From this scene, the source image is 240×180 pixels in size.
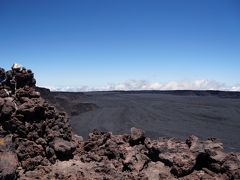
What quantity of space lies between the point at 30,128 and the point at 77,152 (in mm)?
1470

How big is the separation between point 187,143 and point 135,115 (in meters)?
21.2

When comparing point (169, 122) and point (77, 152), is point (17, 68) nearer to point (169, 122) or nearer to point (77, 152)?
point (77, 152)

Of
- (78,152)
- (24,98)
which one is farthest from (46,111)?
(78,152)

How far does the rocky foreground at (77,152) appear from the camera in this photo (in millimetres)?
7043

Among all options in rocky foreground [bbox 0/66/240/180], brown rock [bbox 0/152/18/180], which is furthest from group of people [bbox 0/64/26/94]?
brown rock [bbox 0/152/18/180]

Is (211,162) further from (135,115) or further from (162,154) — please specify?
(135,115)

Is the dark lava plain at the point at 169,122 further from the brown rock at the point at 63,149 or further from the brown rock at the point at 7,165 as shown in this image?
the brown rock at the point at 7,165

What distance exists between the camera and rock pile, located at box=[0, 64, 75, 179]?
7.71 metres

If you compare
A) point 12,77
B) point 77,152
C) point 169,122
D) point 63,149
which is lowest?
point 169,122

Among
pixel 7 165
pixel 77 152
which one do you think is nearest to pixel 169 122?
pixel 77 152

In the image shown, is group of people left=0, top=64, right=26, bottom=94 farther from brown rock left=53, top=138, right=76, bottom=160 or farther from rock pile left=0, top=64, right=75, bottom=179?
brown rock left=53, top=138, right=76, bottom=160

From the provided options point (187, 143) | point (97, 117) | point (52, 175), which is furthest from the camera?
point (97, 117)

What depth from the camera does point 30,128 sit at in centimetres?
841

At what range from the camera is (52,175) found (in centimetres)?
706
